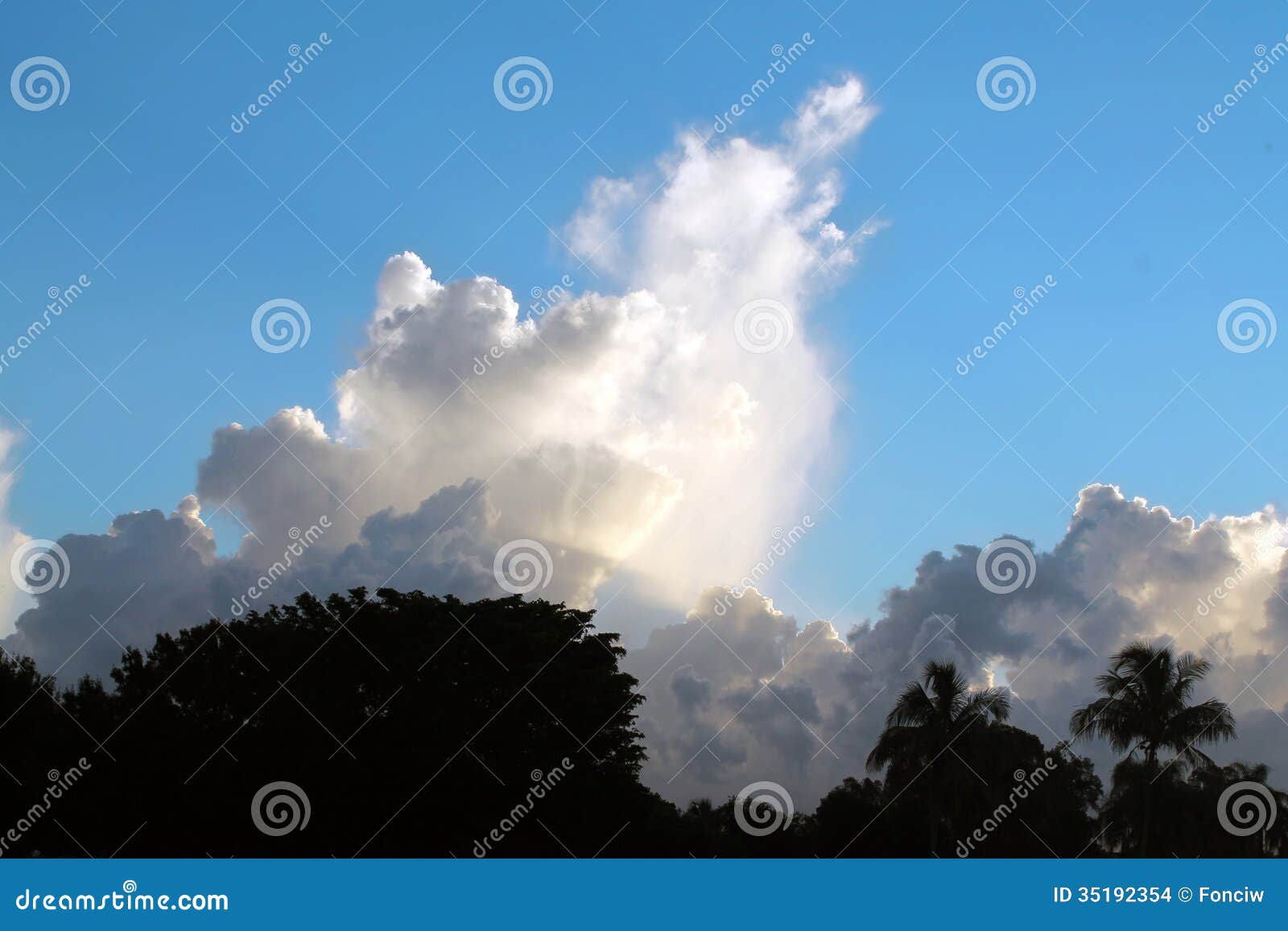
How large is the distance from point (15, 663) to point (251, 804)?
43.2 ft

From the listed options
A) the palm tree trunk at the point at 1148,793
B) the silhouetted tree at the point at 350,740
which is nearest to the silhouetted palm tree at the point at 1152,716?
the palm tree trunk at the point at 1148,793

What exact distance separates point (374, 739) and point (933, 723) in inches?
1230

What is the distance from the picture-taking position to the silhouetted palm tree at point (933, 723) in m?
57.9

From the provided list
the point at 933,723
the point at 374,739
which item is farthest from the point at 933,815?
the point at 374,739

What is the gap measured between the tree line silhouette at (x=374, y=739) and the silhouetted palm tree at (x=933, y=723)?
286 inches

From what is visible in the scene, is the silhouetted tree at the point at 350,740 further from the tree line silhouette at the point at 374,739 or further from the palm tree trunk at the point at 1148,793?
the palm tree trunk at the point at 1148,793

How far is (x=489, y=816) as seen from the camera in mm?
42781

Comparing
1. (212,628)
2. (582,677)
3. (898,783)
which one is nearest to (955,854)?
(898,783)

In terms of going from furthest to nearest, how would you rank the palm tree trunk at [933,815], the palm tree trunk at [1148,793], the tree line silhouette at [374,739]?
1. the palm tree trunk at [933,815]
2. the palm tree trunk at [1148,793]
3. the tree line silhouette at [374,739]

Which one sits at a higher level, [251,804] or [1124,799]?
[1124,799]

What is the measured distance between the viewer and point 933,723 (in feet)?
193

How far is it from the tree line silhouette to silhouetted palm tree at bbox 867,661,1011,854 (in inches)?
286

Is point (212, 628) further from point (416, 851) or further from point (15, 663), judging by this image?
point (416, 851)

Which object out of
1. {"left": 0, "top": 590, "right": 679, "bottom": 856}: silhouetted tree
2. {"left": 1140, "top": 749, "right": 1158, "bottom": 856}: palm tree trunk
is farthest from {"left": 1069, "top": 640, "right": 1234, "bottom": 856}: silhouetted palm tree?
{"left": 0, "top": 590, "right": 679, "bottom": 856}: silhouetted tree
